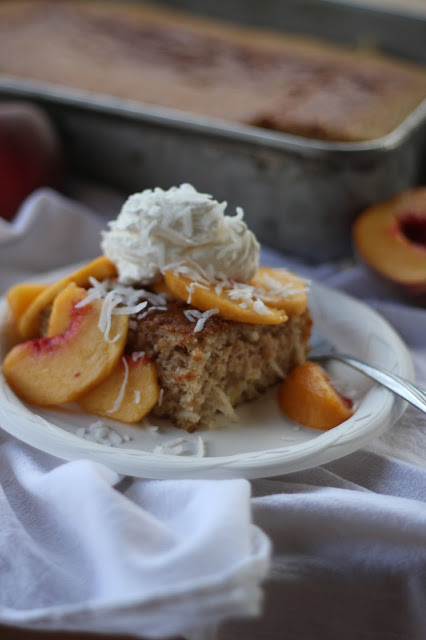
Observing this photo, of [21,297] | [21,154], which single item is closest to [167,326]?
[21,297]

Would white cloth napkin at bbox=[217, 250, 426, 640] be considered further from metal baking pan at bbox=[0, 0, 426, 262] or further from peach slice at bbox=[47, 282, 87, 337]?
metal baking pan at bbox=[0, 0, 426, 262]

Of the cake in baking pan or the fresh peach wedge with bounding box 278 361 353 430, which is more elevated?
the cake in baking pan

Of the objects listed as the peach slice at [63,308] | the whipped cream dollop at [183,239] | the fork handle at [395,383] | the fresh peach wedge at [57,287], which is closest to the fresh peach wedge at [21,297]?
the fresh peach wedge at [57,287]


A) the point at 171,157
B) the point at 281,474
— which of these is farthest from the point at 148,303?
the point at 171,157

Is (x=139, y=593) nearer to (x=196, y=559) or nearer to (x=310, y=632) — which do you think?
(x=196, y=559)

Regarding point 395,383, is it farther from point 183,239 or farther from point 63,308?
point 63,308

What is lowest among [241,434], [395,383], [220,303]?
[241,434]

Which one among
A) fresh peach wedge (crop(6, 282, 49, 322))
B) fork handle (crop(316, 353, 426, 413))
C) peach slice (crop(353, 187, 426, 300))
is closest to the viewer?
fork handle (crop(316, 353, 426, 413))

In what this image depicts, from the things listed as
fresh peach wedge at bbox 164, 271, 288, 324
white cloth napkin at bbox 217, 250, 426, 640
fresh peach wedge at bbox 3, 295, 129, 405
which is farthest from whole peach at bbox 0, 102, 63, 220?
white cloth napkin at bbox 217, 250, 426, 640
